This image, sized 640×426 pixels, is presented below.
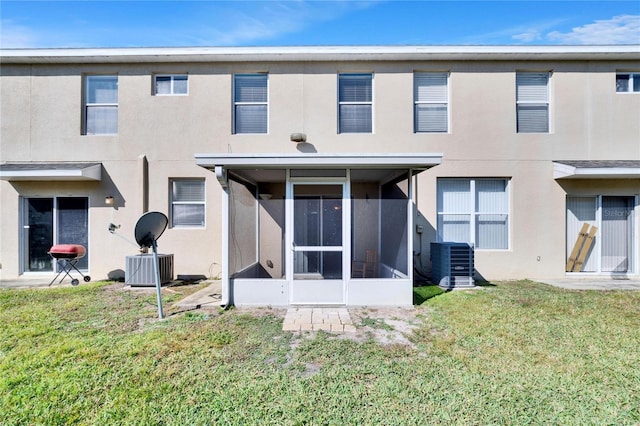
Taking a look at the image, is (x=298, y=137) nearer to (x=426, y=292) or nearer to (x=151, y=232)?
(x=151, y=232)

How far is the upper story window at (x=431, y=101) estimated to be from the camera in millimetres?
8453

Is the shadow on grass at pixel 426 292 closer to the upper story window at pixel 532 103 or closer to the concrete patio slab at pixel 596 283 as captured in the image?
the concrete patio slab at pixel 596 283

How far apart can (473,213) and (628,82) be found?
18.3 feet

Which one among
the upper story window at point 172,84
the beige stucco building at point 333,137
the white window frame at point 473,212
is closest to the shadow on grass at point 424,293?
Answer: the beige stucco building at point 333,137

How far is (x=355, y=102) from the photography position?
8469mm

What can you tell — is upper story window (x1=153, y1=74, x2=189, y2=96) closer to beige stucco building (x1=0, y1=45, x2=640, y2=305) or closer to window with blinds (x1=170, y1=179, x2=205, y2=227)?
beige stucco building (x1=0, y1=45, x2=640, y2=305)

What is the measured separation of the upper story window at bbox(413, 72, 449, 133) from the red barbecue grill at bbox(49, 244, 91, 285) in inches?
359

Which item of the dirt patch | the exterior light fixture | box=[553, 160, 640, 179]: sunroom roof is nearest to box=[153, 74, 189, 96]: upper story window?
the exterior light fixture

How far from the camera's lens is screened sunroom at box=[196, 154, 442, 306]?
5773 mm

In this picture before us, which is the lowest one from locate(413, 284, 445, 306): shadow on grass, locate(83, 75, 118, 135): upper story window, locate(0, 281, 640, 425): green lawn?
locate(0, 281, 640, 425): green lawn

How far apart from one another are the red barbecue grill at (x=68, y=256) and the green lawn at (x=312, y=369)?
2253 mm

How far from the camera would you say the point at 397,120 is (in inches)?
329

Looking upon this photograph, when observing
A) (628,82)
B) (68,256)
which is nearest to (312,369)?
(68,256)

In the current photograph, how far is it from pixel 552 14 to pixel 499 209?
226 inches
